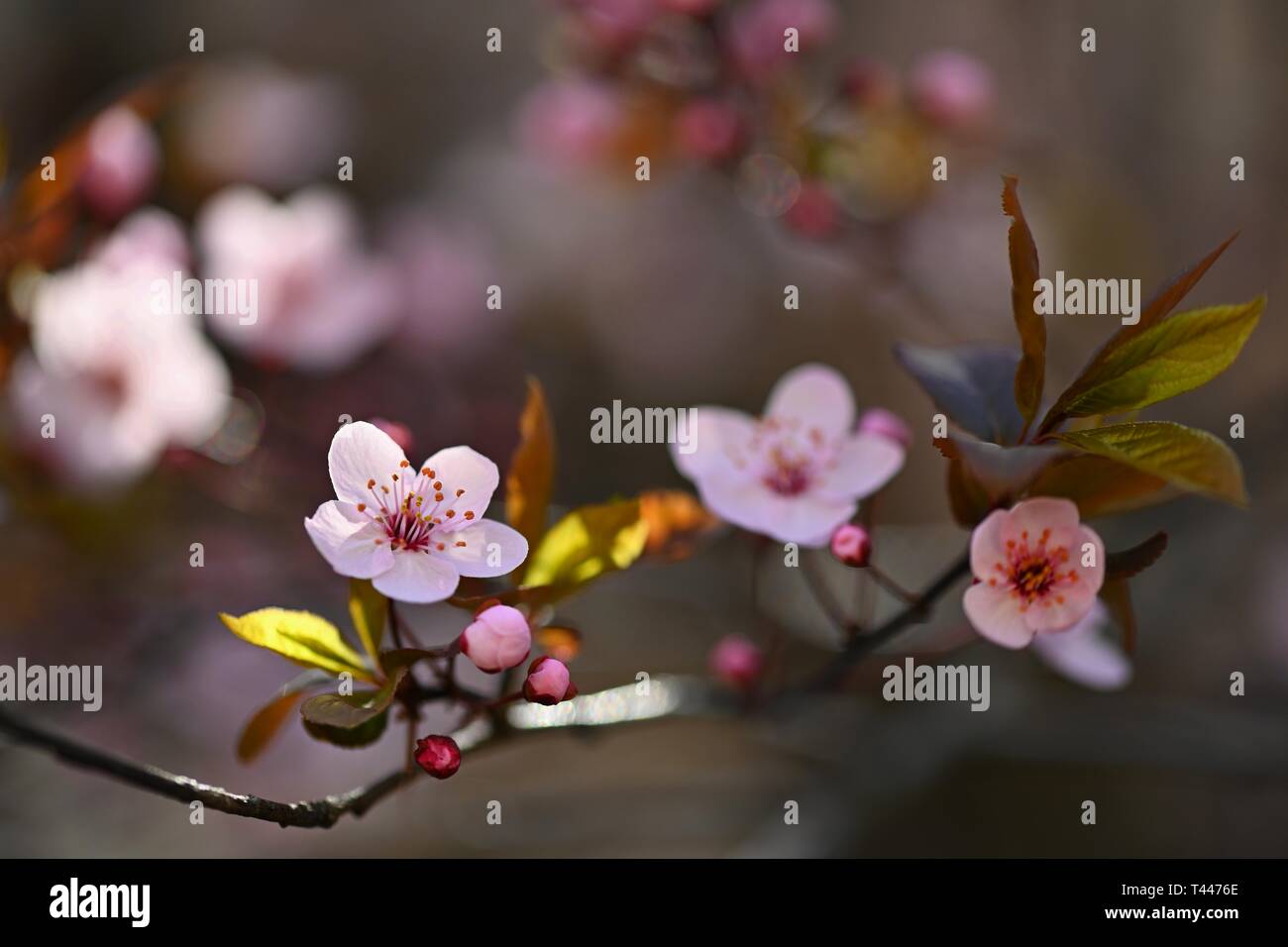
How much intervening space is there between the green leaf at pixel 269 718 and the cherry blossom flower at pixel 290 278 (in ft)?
2.22

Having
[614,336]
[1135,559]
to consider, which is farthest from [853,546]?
[614,336]

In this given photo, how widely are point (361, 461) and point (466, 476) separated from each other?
71mm

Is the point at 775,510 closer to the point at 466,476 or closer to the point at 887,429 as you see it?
the point at 887,429

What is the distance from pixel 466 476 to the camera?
773 millimetres

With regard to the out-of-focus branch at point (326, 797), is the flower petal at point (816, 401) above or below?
above

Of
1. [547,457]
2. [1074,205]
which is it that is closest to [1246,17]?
[1074,205]

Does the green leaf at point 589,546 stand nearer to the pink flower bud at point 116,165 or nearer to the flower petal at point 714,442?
the flower petal at point 714,442

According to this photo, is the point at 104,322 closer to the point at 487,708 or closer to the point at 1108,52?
the point at 487,708

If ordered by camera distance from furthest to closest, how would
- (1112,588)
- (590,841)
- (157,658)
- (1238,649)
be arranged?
(1238,649)
(590,841)
(157,658)
(1112,588)

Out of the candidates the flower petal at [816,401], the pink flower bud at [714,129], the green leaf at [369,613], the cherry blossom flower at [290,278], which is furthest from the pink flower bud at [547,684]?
the pink flower bud at [714,129]

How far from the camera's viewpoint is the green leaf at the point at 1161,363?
0.72 meters

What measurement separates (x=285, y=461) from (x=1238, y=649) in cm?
192

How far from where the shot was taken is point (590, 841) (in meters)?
2.09

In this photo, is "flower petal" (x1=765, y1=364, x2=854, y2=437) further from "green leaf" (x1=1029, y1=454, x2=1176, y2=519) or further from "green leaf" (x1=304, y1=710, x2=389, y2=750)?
"green leaf" (x1=304, y1=710, x2=389, y2=750)
